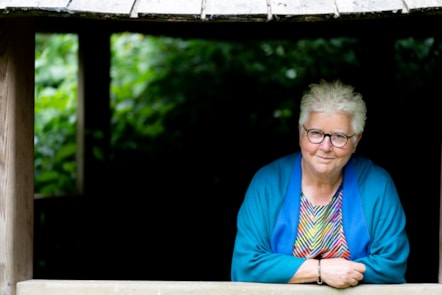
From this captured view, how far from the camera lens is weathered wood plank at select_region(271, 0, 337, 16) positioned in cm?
287

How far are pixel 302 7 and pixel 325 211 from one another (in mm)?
1195

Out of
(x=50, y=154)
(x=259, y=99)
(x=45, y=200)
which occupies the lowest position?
(x=45, y=200)

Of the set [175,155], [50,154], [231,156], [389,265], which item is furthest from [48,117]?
[389,265]

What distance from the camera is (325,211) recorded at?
12.1 ft

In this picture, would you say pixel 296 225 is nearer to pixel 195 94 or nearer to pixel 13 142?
pixel 13 142

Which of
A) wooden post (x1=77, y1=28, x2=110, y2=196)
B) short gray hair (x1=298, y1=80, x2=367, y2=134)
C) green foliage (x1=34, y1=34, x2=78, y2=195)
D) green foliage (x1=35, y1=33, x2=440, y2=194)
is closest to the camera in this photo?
short gray hair (x1=298, y1=80, x2=367, y2=134)

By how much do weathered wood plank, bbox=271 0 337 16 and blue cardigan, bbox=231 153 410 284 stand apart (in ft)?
3.62

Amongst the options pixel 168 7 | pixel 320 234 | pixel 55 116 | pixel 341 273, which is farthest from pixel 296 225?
pixel 55 116

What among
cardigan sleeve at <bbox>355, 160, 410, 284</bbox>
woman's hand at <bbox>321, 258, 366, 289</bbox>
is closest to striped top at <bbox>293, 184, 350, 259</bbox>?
cardigan sleeve at <bbox>355, 160, 410, 284</bbox>

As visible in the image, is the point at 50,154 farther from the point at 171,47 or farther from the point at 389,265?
the point at 389,265

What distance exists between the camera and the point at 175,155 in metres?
8.91

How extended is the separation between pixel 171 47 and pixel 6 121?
316 inches

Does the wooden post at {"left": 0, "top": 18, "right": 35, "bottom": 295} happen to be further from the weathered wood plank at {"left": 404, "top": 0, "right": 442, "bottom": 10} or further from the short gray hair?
the weathered wood plank at {"left": 404, "top": 0, "right": 442, "bottom": 10}

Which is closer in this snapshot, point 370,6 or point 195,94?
point 370,6
